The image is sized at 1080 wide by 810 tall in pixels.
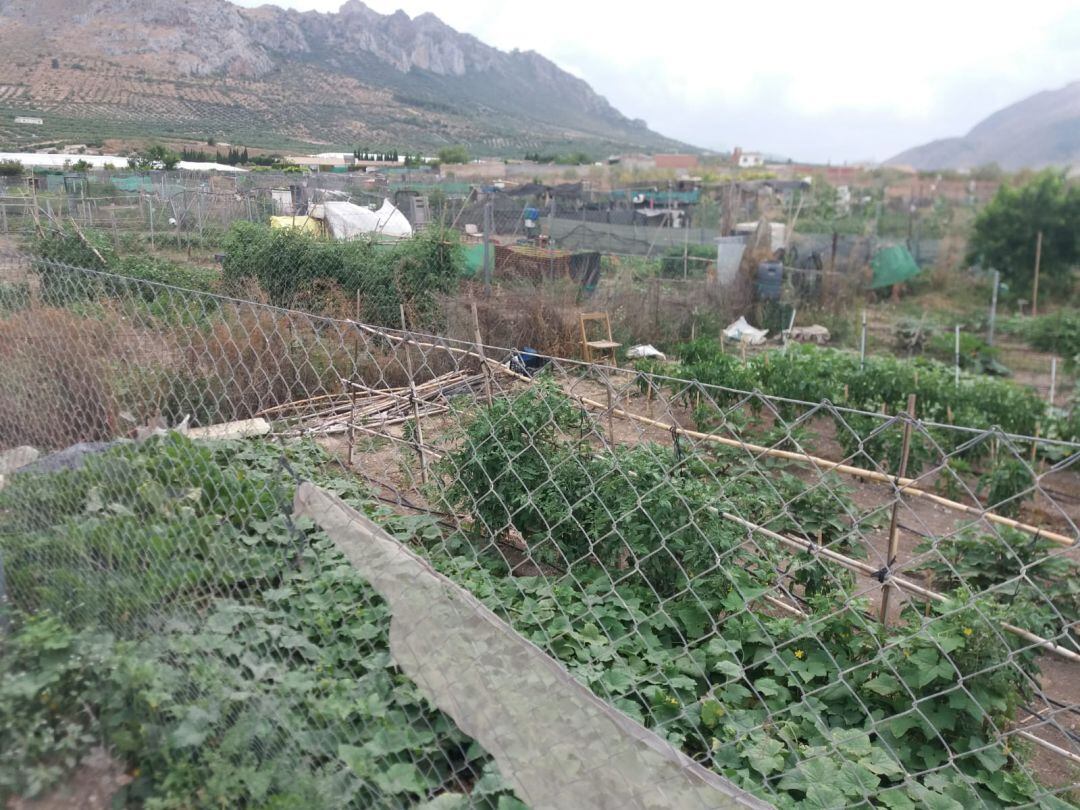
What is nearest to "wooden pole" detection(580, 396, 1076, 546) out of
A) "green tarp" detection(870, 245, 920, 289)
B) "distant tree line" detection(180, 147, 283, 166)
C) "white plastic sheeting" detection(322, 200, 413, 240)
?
"white plastic sheeting" detection(322, 200, 413, 240)

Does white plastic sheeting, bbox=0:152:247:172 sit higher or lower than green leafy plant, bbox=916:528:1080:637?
higher

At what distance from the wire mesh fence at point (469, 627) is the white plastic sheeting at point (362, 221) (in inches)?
227

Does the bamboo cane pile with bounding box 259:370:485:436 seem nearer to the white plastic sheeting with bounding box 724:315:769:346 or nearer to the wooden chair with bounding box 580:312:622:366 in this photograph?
the wooden chair with bounding box 580:312:622:366

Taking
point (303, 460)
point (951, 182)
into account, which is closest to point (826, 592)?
point (303, 460)

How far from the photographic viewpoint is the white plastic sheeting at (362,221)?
10.0 meters

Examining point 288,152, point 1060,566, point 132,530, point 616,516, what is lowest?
point 1060,566

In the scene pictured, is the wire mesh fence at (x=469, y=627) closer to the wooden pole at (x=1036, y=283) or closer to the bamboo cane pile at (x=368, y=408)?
the bamboo cane pile at (x=368, y=408)

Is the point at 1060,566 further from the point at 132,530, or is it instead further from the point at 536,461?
the point at 132,530

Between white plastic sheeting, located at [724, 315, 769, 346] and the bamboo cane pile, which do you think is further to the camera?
white plastic sheeting, located at [724, 315, 769, 346]

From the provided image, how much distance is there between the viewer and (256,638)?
1813 mm

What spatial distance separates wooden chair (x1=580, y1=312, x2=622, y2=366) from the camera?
944cm

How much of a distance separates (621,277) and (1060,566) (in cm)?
895

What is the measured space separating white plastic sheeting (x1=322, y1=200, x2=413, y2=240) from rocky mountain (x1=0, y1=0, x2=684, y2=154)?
16.6 ft

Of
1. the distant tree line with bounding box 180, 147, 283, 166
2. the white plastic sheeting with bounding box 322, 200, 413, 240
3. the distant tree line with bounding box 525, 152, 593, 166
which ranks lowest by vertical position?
the white plastic sheeting with bounding box 322, 200, 413, 240
